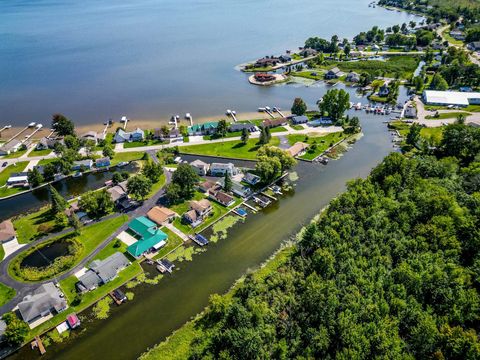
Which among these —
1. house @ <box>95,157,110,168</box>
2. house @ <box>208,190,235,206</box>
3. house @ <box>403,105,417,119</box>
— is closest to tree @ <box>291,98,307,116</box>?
house @ <box>403,105,417,119</box>

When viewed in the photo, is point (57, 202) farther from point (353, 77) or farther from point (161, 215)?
point (353, 77)

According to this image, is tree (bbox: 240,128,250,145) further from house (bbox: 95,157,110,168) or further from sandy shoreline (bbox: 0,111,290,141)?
house (bbox: 95,157,110,168)

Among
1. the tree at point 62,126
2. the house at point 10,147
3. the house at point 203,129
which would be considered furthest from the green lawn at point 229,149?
the house at point 10,147

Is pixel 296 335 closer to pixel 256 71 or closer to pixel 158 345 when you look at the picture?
pixel 158 345

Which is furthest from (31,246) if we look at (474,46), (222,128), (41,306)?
(474,46)

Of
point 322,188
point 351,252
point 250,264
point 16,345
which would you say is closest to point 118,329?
point 16,345

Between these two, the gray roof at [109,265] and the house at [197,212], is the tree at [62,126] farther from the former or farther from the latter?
the gray roof at [109,265]
